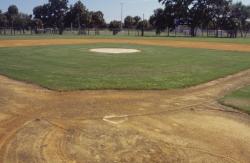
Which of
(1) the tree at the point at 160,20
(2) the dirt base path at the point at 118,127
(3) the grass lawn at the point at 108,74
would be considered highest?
(1) the tree at the point at 160,20

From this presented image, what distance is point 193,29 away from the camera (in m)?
66.2

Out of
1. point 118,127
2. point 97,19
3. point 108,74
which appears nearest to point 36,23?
point 97,19

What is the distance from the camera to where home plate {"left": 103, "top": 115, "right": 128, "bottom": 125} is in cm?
648

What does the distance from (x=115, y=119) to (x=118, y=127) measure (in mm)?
546

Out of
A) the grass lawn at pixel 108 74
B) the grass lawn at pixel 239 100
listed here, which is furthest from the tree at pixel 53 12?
the grass lawn at pixel 239 100

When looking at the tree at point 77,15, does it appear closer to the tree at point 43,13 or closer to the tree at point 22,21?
the tree at point 43,13

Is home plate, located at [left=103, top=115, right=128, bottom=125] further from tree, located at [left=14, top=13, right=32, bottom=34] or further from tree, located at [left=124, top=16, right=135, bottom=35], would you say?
tree, located at [left=124, top=16, right=135, bottom=35]

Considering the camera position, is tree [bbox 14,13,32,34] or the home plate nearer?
the home plate

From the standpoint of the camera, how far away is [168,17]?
6956cm

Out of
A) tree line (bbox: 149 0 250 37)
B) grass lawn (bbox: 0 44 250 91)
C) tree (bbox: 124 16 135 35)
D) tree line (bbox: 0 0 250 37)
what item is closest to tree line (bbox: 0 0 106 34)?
tree line (bbox: 0 0 250 37)

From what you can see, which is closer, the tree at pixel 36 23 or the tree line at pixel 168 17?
the tree line at pixel 168 17

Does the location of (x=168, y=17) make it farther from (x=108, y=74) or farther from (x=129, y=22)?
(x=108, y=74)

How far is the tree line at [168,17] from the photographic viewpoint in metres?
66.9

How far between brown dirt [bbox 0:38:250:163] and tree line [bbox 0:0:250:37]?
55.8m
